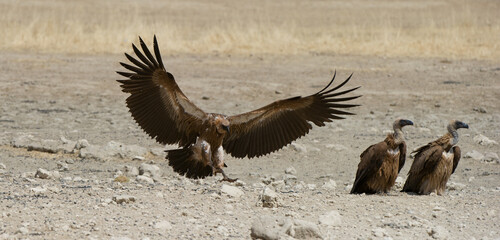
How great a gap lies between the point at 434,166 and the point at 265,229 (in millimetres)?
3326

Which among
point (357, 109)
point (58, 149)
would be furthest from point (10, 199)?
point (357, 109)

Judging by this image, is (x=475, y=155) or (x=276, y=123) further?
(x=475, y=155)

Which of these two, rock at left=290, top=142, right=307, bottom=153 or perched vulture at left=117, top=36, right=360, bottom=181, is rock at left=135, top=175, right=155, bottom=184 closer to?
perched vulture at left=117, top=36, right=360, bottom=181

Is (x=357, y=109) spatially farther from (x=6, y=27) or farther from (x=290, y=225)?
(x=6, y=27)

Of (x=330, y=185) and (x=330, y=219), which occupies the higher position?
(x=330, y=219)

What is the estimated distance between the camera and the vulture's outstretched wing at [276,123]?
8.82 meters

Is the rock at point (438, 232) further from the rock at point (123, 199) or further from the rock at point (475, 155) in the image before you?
the rock at point (475, 155)

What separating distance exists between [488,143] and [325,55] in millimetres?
9823

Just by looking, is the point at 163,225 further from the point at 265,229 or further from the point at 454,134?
the point at 454,134

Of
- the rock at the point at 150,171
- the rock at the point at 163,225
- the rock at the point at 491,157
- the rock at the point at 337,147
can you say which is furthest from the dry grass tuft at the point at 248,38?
the rock at the point at 163,225

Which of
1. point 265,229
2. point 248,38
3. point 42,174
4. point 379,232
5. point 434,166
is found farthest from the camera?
point 248,38

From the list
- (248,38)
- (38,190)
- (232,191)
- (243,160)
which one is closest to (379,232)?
(232,191)

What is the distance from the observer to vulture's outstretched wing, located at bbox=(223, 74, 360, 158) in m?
8.82

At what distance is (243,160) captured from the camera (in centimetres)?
1184
